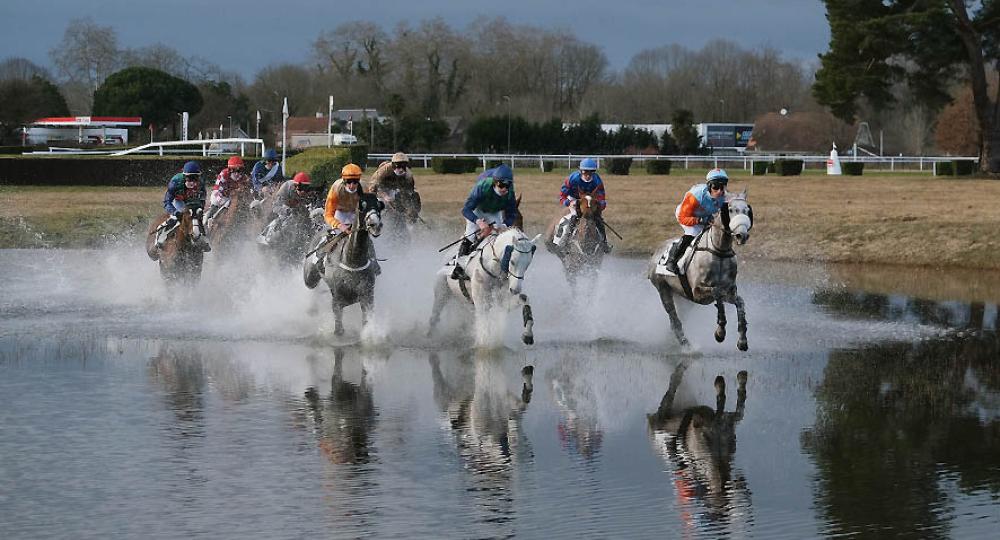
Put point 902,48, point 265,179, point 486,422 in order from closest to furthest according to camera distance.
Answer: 1. point 486,422
2. point 265,179
3. point 902,48

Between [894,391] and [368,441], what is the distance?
5.95m

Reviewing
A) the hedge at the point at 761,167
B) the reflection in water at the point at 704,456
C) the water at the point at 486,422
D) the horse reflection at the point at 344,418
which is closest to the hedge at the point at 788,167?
the hedge at the point at 761,167

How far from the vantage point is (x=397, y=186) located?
82.3ft

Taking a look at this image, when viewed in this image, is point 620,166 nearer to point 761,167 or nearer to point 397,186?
point 761,167

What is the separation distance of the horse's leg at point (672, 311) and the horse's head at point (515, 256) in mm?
2257

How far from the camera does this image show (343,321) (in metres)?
20.4

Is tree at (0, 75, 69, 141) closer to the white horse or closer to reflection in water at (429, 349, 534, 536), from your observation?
the white horse

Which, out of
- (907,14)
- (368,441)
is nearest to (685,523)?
(368,441)

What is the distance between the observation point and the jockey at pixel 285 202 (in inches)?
918

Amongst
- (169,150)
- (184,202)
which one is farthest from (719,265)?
(169,150)

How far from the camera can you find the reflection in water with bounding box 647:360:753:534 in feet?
33.0

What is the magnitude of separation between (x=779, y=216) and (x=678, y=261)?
23009 millimetres

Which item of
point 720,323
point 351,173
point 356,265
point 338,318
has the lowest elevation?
point 338,318

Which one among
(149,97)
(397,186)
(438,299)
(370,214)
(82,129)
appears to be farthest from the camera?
(149,97)
